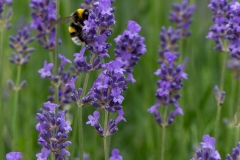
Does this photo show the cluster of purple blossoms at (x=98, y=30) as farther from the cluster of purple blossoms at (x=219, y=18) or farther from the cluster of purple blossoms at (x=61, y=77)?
the cluster of purple blossoms at (x=219, y=18)

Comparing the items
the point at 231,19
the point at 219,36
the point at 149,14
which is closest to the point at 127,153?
the point at 149,14

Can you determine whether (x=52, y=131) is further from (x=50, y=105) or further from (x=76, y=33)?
(x=76, y=33)

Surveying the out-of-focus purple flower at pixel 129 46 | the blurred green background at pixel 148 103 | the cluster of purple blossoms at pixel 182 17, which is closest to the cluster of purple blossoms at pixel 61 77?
the out-of-focus purple flower at pixel 129 46

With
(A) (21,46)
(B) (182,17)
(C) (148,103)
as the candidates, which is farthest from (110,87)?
(C) (148,103)

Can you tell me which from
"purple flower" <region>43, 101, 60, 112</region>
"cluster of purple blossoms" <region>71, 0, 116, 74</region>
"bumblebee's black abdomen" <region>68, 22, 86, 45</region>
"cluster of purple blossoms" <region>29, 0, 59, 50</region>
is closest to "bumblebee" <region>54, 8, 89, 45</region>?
"bumblebee's black abdomen" <region>68, 22, 86, 45</region>

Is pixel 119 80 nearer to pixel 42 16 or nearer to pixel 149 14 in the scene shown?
pixel 42 16

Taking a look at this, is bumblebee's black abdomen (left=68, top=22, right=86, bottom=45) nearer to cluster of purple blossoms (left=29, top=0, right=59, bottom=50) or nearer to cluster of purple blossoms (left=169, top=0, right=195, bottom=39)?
cluster of purple blossoms (left=29, top=0, right=59, bottom=50)
